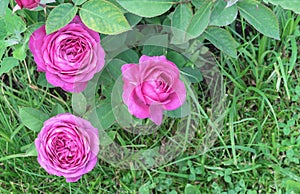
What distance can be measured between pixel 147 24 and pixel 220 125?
409mm

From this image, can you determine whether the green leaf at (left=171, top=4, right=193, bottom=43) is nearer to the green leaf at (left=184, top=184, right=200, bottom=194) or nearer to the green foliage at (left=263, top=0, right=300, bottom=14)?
the green foliage at (left=263, top=0, right=300, bottom=14)

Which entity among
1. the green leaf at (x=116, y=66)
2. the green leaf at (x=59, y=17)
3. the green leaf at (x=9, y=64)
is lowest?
the green leaf at (x=9, y=64)

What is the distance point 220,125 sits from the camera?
147cm

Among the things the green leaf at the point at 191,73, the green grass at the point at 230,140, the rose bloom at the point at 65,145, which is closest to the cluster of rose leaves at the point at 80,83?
the rose bloom at the point at 65,145

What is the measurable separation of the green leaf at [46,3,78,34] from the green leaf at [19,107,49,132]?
1.03 ft

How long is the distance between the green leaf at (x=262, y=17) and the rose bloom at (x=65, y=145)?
468 mm

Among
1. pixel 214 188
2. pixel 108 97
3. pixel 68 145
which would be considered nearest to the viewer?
pixel 68 145

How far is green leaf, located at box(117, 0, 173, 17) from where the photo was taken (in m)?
0.98

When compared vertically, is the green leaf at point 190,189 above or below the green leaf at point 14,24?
below

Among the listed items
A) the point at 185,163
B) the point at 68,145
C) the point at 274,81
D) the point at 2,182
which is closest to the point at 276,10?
the point at 274,81

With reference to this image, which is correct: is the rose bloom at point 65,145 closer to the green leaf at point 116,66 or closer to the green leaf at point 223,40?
the green leaf at point 116,66

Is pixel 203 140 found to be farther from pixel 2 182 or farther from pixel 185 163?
pixel 2 182

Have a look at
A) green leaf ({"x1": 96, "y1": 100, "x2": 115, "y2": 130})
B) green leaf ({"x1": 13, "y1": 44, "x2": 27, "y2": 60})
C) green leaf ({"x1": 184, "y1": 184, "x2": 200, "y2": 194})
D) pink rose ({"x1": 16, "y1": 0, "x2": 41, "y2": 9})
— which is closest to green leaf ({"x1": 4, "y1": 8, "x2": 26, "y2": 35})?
green leaf ({"x1": 13, "y1": 44, "x2": 27, "y2": 60})

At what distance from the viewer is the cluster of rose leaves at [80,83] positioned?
3.31 feet
